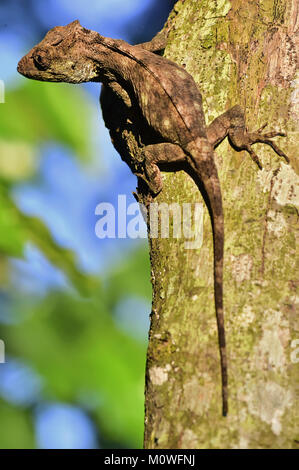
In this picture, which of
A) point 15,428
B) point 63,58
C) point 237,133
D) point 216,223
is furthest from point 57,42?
point 15,428

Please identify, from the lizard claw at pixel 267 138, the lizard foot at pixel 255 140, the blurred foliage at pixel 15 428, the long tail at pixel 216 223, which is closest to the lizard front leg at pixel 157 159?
the long tail at pixel 216 223

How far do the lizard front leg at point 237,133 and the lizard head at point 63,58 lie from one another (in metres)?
1.94

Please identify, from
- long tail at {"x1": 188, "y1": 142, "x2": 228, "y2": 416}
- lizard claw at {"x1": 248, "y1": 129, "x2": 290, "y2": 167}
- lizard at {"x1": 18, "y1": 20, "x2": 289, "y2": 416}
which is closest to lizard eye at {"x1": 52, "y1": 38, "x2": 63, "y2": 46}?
lizard at {"x1": 18, "y1": 20, "x2": 289, "y2": 416}

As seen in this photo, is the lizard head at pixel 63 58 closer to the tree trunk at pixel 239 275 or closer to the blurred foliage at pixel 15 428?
the tree trunk at pixel 239 275

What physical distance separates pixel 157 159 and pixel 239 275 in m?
1.27

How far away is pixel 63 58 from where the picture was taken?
439cm

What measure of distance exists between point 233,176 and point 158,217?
577mm

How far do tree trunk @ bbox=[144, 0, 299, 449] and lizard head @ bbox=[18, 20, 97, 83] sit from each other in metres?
1.35

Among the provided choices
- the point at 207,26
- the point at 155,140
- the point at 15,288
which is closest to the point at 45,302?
the point at 15,288

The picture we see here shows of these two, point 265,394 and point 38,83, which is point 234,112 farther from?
point 38,83

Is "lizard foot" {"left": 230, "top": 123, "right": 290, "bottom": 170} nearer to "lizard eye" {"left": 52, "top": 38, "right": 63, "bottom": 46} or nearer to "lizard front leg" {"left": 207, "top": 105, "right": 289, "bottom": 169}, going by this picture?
"lizard front leg" {"left": 207, "top": 105, "right": 289, "bottom": 169}

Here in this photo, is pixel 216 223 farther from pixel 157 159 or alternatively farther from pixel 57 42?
pixel 57 42

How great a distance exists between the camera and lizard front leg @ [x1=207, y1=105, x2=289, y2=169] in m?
2.82

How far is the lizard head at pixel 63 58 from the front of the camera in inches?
172
